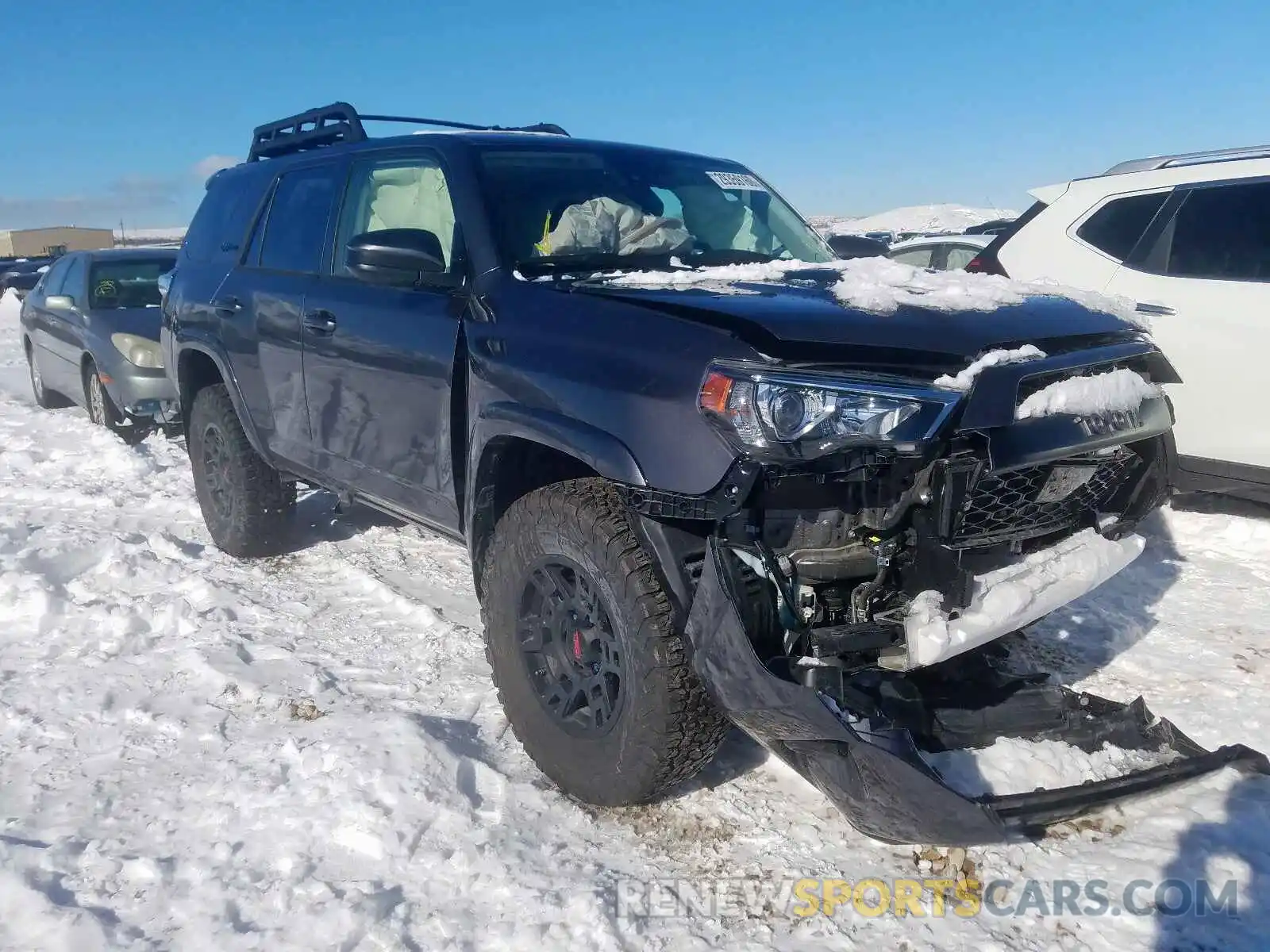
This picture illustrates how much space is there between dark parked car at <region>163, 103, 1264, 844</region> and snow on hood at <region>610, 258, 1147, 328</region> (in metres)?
0.04

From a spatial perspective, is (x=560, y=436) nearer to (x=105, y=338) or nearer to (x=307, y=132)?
(x=307, y=132)

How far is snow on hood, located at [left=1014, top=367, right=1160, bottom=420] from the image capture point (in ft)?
8.11

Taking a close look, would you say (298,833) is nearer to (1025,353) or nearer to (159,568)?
(1025,353)

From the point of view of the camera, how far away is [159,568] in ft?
16.0

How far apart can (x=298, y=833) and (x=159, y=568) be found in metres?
2.62

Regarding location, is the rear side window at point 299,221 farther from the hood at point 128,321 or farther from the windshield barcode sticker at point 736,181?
the hood at point 128,321

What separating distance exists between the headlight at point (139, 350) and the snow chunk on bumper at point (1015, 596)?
7079mm

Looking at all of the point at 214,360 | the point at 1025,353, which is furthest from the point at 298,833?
the point at 214,360

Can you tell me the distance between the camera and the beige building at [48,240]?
179ft

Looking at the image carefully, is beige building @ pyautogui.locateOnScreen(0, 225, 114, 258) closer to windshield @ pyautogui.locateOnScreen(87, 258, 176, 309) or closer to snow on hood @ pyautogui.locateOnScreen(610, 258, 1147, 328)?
windshield @ pyautogui.locateOnScreen(87, 258, 176, 309)

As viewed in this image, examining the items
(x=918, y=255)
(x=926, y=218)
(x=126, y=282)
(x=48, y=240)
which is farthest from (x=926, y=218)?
(x=48, y=240)

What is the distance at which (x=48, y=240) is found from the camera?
5669cm

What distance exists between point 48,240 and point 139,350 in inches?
2286

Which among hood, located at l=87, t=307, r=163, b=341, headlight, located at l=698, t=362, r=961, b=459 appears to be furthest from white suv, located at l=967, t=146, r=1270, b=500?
hood, located at l=87, t=307, r=163, b=341
